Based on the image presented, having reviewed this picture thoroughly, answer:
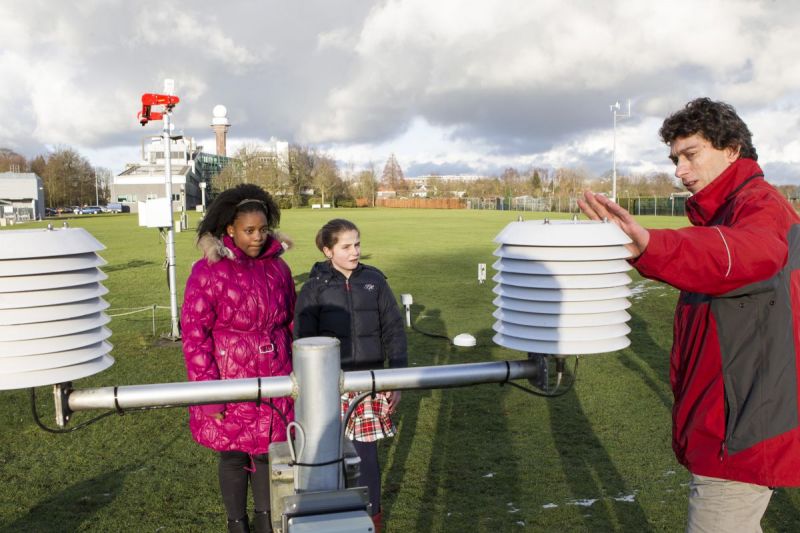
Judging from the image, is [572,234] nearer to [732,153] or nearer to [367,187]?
[732,153]

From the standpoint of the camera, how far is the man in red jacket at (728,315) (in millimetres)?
1952

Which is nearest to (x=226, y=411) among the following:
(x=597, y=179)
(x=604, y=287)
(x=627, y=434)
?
(x=604, y=287)

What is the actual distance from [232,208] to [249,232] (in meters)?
0.19

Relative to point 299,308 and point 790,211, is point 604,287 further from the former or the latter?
point 299,308

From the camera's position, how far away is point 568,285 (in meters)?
1.75

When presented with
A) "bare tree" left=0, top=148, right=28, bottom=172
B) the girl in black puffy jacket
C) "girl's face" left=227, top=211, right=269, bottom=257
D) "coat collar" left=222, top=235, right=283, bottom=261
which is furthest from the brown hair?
"bare tree" left=0, top=148, right=28, bottom=172

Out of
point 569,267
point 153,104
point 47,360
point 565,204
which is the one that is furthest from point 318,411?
point 565,204

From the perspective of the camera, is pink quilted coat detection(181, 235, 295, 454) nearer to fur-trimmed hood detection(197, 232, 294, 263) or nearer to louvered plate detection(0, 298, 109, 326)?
fur-trimmed hood detection(197, 232, 294, 263)

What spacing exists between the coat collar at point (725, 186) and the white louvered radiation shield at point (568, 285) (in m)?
0.88

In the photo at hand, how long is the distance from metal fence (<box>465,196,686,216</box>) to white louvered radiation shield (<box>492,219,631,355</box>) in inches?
1964

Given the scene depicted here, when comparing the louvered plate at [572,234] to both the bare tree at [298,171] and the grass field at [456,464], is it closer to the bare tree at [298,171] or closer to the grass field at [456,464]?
the grass field at [456,464]

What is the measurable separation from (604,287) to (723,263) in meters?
0.42

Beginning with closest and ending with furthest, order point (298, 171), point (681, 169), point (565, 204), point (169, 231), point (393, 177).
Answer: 1. point (681, 169)
2. point (169, 231)
3. point (565, 204)
4. point (298, 171)
5. point (393, 177)

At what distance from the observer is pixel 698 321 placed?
2469mm
